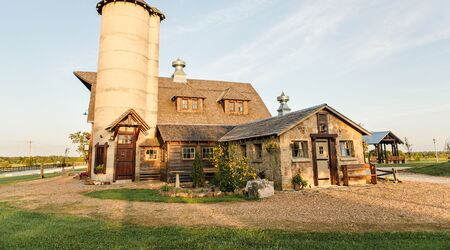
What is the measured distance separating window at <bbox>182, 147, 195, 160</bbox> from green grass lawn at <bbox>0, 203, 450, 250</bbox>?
13.8 metres

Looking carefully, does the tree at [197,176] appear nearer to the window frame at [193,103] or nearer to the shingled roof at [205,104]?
the shingled roof at [205,104]

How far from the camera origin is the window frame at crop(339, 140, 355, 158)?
16.7m

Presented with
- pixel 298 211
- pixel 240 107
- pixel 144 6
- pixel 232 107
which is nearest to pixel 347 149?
pixel 298 211

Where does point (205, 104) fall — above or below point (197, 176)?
above

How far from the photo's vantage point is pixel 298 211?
30.0 feet

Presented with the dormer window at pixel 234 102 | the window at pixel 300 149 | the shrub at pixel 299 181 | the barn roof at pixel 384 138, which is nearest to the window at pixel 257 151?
the window at pixel 300 149

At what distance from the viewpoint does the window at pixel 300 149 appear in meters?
15.6

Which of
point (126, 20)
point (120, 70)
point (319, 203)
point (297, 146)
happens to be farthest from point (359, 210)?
point (126, 20)

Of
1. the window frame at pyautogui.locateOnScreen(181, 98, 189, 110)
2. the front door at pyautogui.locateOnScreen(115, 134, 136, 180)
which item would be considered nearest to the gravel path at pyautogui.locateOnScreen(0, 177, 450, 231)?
the front door at pyautogui.locateOnScreen(115, 134, 136, 180)

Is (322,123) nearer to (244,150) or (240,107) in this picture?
(244,150)

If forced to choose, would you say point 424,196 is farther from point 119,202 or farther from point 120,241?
point 119,202

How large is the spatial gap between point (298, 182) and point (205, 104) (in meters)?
14.3

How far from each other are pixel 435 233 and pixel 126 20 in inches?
940

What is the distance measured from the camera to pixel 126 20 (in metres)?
21.9
